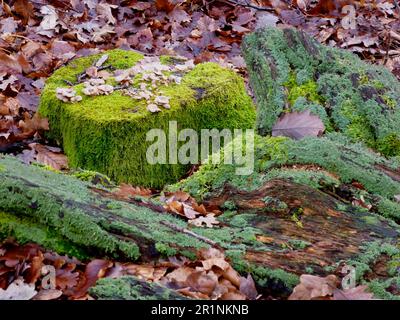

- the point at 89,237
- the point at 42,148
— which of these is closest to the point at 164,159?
the point at 42,148

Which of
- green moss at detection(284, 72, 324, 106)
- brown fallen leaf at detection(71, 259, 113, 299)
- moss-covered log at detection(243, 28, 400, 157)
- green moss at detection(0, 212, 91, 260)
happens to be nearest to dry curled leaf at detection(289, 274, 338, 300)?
brown fallen leaf at detection(71, 259, 113, 299)

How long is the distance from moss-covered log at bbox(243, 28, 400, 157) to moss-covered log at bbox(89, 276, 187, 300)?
2.02m

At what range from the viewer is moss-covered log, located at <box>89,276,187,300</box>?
2076 mm

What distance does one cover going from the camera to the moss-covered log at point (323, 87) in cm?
391

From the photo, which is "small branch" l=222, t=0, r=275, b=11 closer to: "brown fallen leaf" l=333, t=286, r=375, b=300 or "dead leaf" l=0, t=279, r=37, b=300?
"brown fallen leaf" l=333, t=286, r=375, b=300

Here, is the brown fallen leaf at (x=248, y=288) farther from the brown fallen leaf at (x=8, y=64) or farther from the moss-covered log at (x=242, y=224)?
the brown fallen leaf at (x=8, y=64)

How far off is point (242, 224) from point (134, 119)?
6.00 feet

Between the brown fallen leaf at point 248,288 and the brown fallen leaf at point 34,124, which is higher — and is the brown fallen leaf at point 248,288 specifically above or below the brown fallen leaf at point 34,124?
above

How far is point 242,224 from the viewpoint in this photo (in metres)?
2.88

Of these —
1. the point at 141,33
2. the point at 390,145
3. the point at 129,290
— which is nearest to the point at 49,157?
the point at 129,290

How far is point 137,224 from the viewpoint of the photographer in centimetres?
256

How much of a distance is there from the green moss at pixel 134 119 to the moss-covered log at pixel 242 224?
1.35 metres

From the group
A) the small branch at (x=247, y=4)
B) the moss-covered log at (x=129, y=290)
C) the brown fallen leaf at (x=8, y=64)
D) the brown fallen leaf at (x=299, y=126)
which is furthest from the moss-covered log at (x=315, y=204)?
the small branch at (x=247, y=4)

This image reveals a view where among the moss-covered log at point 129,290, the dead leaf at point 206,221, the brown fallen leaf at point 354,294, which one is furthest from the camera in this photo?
the dead leaf at point 206,221
